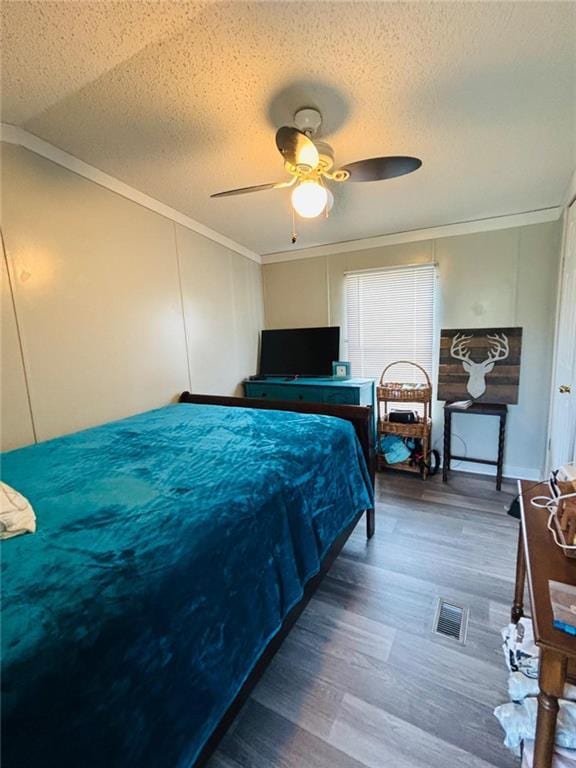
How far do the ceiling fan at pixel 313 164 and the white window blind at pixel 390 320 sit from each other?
1869 millimetres

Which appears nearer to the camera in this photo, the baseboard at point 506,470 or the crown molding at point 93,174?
the crown molding at point 93,174

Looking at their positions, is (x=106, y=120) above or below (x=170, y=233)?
above

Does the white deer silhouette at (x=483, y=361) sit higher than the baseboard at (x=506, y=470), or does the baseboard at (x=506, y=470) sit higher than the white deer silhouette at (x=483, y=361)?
the white deer silhouette at (x=483, y=361)

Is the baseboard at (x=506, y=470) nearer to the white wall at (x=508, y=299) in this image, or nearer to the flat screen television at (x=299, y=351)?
the white wall at (x=508, y=299)

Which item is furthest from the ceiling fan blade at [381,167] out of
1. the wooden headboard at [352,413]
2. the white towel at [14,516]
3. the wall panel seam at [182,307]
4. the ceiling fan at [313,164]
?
the white towel at [14,516]

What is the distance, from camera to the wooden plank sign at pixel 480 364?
293cm

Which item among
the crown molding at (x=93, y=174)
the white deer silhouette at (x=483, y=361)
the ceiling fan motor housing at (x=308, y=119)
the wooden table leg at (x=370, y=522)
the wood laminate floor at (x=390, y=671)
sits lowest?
the wood laminate floor at (x=390, y=671)

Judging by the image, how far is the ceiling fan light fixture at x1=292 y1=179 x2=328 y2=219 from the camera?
160 cm

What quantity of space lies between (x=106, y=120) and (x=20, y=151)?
1.81ft

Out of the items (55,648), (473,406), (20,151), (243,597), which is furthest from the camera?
(473,406)

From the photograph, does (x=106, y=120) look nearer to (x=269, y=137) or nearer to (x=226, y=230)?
(x=269, y=137)

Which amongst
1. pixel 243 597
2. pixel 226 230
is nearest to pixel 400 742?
pixel 243 597

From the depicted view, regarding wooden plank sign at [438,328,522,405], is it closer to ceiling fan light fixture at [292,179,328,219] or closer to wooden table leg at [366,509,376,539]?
wooden table leg at [366,509,376,539]

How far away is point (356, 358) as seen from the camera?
12.1 ft
